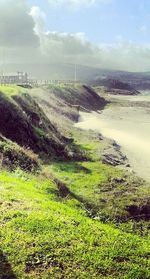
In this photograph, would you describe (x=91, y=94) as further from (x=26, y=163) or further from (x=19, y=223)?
(x=19, y=223)

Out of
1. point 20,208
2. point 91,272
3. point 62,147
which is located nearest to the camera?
point 91,272

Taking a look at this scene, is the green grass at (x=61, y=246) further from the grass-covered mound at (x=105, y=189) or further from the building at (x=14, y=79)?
the building at (x=14, y=79)

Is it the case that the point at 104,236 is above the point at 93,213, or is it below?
above

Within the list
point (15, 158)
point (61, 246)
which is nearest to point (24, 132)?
point (15, 158)

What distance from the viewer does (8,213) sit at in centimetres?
1420

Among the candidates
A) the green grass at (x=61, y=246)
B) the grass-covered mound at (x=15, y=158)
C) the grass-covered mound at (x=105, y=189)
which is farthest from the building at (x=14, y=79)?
the green grass at (x=61, y=246)

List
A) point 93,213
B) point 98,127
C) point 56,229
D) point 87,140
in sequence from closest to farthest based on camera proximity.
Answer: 1. point 56,229
2. point 93,213
3. point 87,140
4. point 98,127

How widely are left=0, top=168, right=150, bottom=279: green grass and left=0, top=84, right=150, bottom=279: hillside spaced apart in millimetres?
25

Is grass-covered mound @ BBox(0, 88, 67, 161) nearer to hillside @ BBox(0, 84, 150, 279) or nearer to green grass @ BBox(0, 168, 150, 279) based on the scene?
hillside @ BBox(0, 84, 150, 279)

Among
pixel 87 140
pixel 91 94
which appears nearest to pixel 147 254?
pixel 87 140

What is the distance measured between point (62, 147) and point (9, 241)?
20.3 metres

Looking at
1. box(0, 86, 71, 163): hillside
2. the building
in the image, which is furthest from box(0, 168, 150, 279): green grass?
the building

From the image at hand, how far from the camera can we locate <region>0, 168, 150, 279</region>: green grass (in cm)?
1206

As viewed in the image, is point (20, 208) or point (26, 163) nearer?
point (20, 208)
